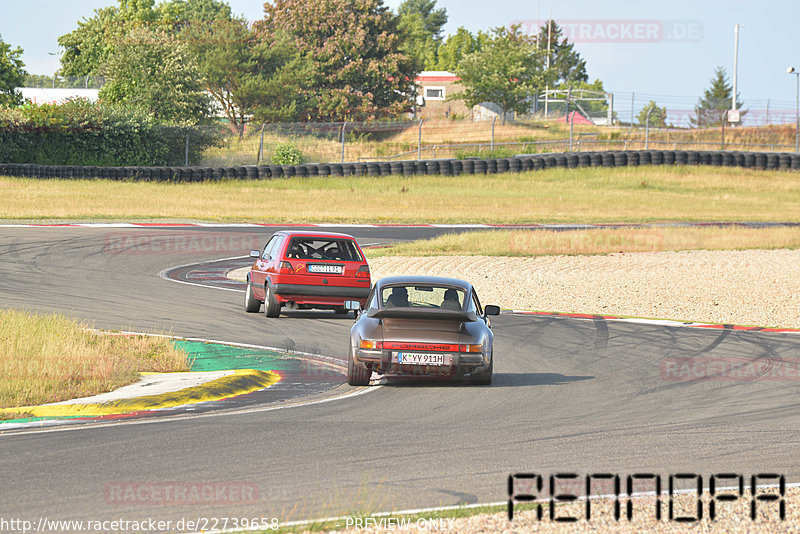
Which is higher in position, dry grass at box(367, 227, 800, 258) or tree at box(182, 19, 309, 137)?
tree at box(182, 19, 309, 137)

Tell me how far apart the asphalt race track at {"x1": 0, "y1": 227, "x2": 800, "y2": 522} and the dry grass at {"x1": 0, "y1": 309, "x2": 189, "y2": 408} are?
1.53m

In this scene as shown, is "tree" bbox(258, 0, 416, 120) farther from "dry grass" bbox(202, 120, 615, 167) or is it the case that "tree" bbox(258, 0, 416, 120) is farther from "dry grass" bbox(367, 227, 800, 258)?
"dry grass" bbox(367, 227, 800, 258)

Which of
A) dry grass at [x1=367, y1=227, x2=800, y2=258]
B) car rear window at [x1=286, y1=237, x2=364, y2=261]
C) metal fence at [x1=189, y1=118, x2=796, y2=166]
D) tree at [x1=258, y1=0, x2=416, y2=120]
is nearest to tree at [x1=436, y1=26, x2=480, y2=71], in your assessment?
tree at [x1=258, y1=0, x2=416, y2=120]

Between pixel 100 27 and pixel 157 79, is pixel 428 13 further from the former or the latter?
pixel 157 79

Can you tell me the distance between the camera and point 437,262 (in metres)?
26.2

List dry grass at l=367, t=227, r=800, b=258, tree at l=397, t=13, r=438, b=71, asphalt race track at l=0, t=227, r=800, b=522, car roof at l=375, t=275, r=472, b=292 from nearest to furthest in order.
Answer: asphalt race track at l=0, t=227, r=800, b=522 → car roof at l=375, t=275, r=472, b=292 → dry grass at l=367, t=227, r=800, b=258 → tree at l=397, t=13, r=438, b=71

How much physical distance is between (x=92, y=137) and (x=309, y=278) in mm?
39079

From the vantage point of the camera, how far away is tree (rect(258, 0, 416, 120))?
78188 millimetres

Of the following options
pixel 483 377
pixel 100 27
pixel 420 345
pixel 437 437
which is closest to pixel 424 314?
pixel 420 345

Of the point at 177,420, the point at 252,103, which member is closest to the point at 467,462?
the point at 177,420

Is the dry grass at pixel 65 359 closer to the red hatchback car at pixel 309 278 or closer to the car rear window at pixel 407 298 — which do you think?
the car rear window at pixel 407 298

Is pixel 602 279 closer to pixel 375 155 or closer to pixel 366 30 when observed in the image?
pixel 375 155

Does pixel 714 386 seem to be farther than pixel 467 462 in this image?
Yes

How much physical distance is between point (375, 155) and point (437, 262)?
35.6 meters
